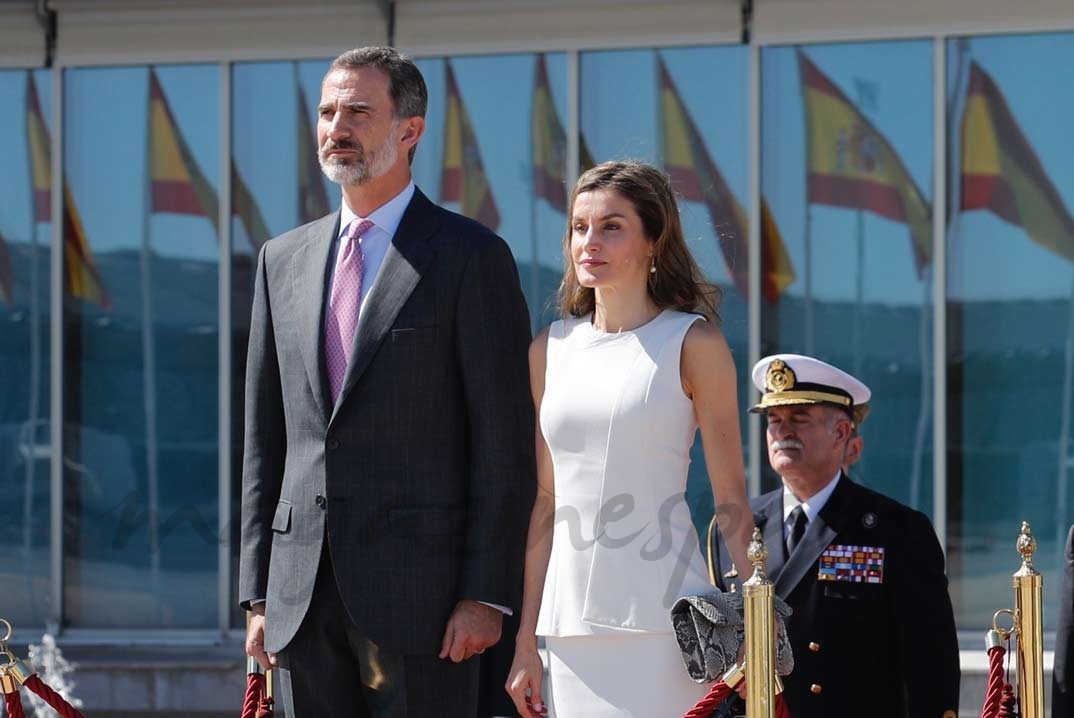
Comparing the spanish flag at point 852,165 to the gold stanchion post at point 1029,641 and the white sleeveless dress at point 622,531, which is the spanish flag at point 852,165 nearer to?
the gold stanchion post at point 1029,641

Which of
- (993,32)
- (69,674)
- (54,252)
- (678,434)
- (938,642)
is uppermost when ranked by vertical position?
(993,32)

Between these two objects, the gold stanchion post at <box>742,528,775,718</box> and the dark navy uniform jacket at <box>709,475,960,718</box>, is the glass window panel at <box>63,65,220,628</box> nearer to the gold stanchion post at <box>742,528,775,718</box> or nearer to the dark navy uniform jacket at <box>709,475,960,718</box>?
the dark navy uniform jacket at <box>709,475,960,718</box>

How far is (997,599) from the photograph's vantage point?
7.62 metres

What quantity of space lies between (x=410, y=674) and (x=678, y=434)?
0.75 meters

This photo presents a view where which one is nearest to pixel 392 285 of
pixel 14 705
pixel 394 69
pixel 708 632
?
pixel 394 69

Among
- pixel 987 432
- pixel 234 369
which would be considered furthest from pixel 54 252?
pixel 987 432

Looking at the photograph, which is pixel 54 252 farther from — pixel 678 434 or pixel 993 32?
pixel 678 434

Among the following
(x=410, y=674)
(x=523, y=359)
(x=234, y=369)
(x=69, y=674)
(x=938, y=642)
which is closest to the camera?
(x=410, y=674)

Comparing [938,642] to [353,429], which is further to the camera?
[938,642]

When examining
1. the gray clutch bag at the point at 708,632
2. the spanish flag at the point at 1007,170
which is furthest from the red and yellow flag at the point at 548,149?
the gray clutch bag at the point at 708,632

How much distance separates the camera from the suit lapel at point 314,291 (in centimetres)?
365

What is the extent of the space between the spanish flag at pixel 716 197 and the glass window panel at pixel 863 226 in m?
0.02

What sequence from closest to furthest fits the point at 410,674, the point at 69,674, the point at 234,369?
the point at 410,674 → the point at 69,674 → the point at 234,369

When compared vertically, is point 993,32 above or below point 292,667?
above
